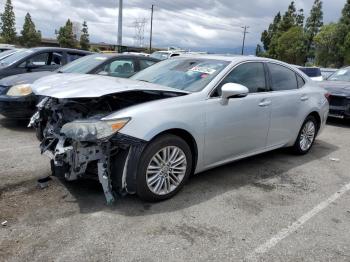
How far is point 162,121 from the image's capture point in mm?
3773

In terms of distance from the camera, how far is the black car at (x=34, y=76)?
22.3 ft

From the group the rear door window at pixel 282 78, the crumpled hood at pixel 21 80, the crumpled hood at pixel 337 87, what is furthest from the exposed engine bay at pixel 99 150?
the crumpled hood at pixel 337 87

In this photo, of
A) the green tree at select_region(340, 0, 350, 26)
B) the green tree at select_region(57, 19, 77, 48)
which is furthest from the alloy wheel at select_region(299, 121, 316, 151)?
the green tree at select_region(57, 19, 77, 48)

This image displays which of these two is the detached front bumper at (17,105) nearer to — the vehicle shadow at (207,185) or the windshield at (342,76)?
the vehicle shadow at (207,185)

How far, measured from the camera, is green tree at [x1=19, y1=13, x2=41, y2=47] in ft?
186

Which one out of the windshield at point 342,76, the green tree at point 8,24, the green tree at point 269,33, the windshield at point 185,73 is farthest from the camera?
the green tree at point 269,33

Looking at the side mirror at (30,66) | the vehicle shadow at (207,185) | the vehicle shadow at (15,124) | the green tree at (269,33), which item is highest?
the green tree at (269,33)

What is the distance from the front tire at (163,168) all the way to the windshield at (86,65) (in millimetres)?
3753

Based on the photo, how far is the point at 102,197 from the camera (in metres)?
4.09

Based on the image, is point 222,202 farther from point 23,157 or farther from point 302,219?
point 23,157

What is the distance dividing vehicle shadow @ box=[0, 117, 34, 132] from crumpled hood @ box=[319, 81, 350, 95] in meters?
7.05

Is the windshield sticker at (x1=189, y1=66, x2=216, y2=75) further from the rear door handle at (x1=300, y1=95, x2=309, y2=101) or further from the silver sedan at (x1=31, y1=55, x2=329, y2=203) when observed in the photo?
the rear door handle at (x1=300, y1=95, x2=309, y2=101)

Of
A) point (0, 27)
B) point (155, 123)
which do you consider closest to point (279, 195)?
point (155, 123)

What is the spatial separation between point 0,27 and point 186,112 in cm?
5562
